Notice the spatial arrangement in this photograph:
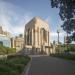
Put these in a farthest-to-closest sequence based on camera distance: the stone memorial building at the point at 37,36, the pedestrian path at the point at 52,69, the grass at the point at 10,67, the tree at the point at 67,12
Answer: the stone memorial building at the point at 37,36, the tree at the point at 67,12, the pedestrian path at the point at 52,69, the grass at the point at 10,67

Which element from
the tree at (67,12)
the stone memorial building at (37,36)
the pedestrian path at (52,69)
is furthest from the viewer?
the stone memorial building at (37,36)

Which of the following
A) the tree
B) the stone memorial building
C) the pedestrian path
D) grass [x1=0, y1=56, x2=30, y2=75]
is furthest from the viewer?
the stone memorial building

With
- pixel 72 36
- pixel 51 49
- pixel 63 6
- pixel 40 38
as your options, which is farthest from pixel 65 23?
pixel 40 38

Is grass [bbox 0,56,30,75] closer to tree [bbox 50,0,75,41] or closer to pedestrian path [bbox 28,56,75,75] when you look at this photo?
pedestrian path [bbox 28,56,75,75]

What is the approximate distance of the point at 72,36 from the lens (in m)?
35.3

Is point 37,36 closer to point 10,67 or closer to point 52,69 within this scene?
point 52,69

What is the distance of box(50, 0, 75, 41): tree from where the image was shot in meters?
26.1

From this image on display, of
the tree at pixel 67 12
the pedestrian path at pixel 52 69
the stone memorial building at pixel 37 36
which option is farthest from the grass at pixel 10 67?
the stone memorial building at pixel 37 36

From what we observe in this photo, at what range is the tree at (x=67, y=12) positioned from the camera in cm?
2608

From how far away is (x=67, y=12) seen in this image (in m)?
28.6

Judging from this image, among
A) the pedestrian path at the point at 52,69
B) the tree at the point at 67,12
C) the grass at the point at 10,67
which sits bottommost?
the pedestrian path at the point at 52,69

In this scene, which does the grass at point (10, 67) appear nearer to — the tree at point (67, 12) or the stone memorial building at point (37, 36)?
the tree at point (67, 12)

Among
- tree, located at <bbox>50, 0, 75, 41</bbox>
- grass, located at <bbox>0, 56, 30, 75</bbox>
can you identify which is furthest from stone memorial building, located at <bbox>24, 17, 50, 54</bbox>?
grass, located at <bbox>0, 56, 30, 75</bbox>

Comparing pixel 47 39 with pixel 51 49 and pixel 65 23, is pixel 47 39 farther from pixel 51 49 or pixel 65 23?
pixel 65 23
